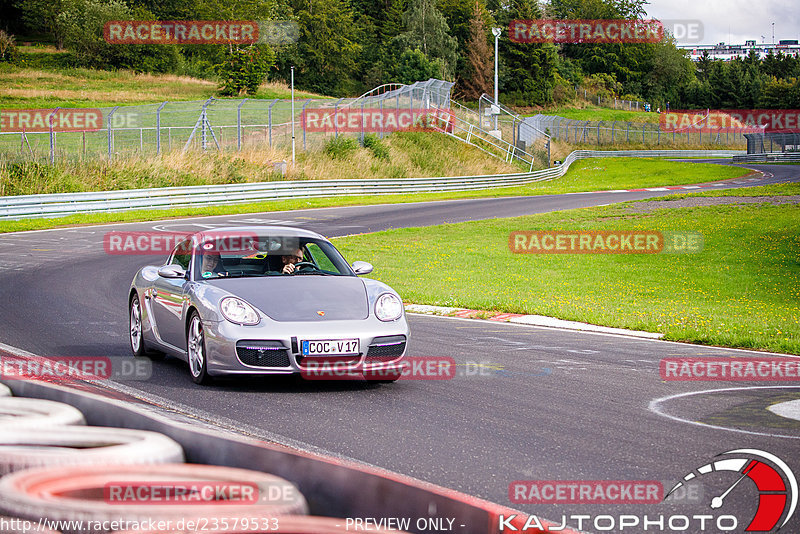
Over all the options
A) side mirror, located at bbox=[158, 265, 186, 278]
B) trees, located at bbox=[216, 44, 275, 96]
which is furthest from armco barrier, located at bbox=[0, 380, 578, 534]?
trees, located at bbox=[216, 44, 275, 96]

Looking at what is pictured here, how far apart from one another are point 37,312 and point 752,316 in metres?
10.2

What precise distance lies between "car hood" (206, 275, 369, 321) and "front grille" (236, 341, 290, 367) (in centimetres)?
26

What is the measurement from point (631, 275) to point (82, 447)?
54.4 ft

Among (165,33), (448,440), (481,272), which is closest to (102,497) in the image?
(448,440)

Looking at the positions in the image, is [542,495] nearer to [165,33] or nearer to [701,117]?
[165,33]

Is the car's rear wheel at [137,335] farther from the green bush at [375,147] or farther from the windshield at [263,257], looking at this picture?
the green bush at [375,147]

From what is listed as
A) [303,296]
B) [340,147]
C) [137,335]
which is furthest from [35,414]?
[340,147]

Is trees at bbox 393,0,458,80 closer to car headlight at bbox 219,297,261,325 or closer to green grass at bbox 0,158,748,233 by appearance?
green grass at bbox 0,158,748,233

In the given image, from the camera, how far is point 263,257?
9156 millimetres

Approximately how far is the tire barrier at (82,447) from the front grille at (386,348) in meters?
3.42

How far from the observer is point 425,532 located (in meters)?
3.21

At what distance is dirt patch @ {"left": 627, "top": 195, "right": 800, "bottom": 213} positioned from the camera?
33.3 metres

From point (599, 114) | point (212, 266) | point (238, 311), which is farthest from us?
point (599, 114)

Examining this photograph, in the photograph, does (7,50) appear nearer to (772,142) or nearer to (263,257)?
(772,142)
